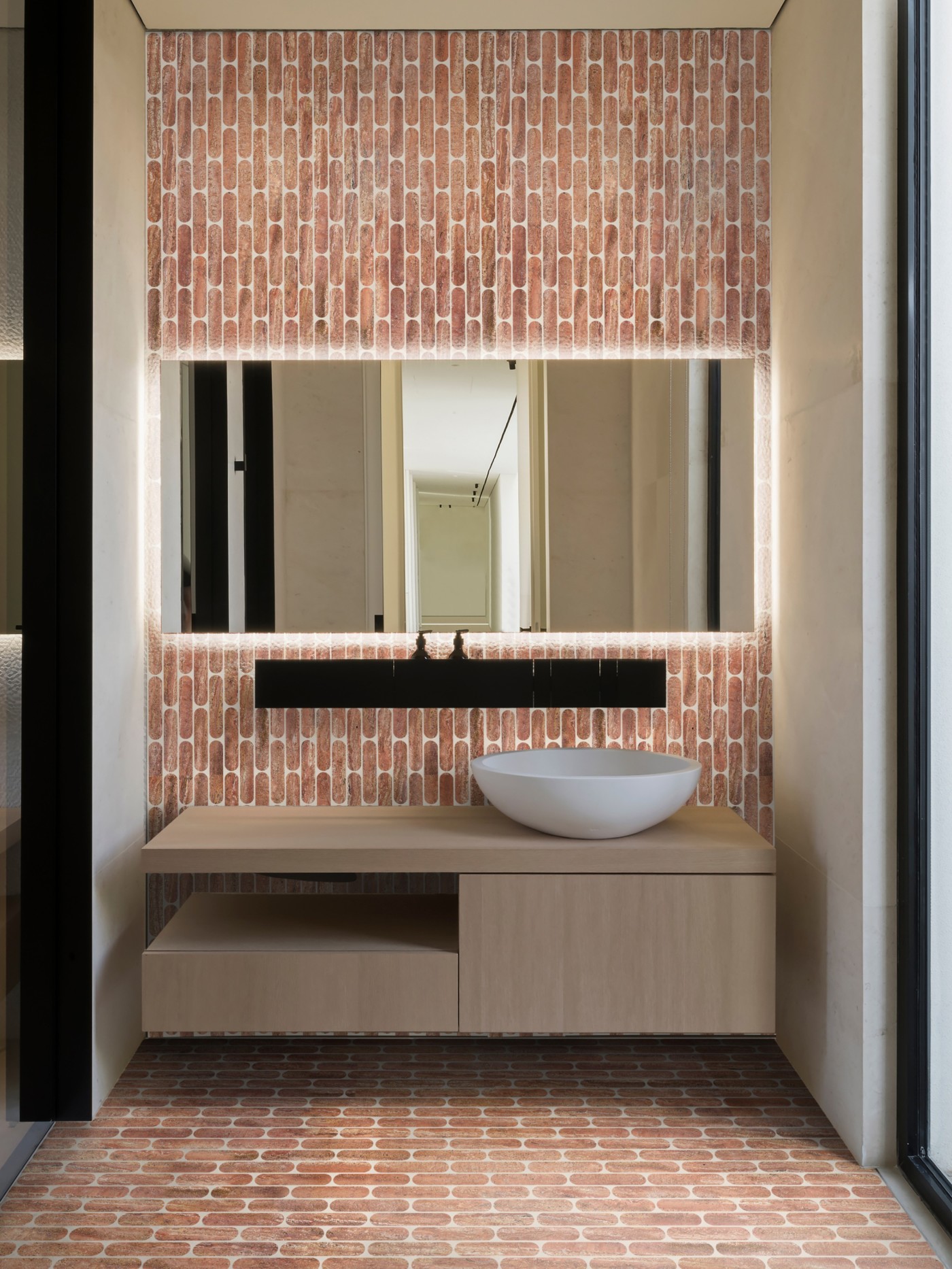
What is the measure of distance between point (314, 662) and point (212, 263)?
1.15 m

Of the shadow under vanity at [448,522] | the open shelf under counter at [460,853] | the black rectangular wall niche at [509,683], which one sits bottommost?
the open shelf under counter at [460,853]

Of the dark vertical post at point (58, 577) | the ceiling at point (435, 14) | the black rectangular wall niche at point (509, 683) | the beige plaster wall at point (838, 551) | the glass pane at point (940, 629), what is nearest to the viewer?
the glass pane at point (940, 629)

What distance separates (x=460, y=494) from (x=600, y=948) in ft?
4.13

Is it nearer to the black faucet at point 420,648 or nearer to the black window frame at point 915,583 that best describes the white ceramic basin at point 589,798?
the black faucet at point 420,648

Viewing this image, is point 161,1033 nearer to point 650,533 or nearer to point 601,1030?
point 601,1030

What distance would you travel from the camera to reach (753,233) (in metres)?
2.74

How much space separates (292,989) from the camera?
2314mm

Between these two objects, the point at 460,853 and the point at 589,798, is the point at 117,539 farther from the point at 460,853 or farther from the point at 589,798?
the point at 589,798

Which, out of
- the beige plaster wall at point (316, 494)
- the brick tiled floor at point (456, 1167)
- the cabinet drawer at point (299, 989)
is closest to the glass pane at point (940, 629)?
the brick tiled floor at point (456, 1167)

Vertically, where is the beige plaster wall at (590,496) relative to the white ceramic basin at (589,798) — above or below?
above

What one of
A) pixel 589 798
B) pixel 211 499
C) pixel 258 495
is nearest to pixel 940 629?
pixel 589 798

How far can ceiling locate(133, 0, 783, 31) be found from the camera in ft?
8.41

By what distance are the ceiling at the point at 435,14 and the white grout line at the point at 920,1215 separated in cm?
284

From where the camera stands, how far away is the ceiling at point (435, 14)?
8.41 ft
